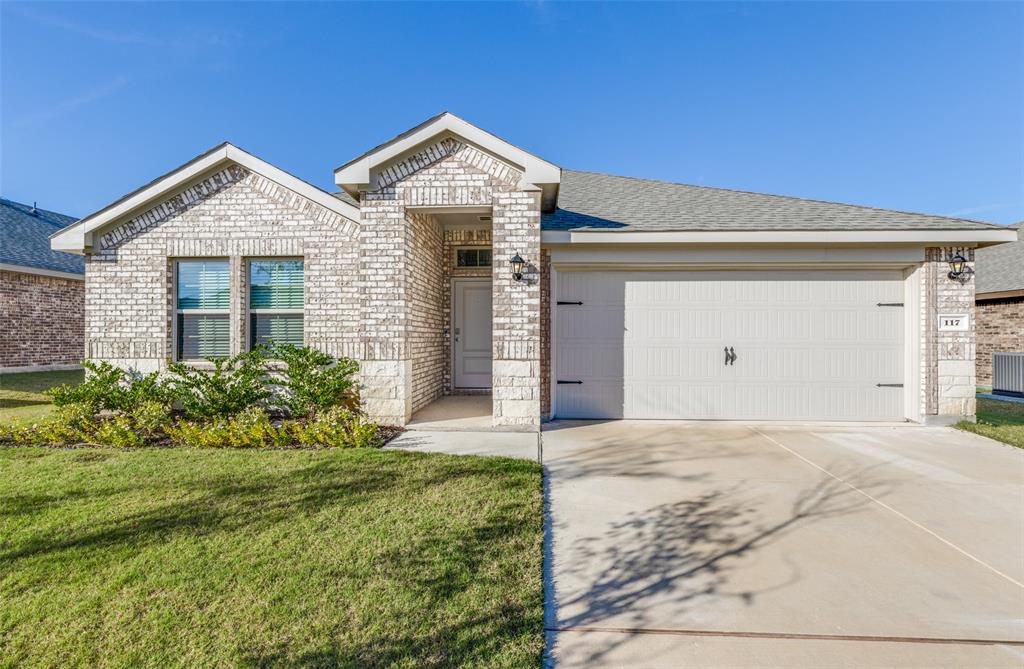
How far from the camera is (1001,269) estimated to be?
42.6 feet

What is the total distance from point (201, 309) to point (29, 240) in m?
13.0

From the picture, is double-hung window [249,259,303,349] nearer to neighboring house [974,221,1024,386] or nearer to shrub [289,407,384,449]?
shrub [289,407,384,449]

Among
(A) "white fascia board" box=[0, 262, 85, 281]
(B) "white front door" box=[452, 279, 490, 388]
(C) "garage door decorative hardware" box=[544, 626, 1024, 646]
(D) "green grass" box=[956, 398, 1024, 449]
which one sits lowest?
(C) "garage door decorative hardware" box=[544, 626, 1024, 646]

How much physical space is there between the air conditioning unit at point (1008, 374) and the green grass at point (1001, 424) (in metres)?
1.38

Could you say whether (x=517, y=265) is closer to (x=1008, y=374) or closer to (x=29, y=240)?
(x=1008, y=374)

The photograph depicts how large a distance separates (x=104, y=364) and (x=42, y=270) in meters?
10.6

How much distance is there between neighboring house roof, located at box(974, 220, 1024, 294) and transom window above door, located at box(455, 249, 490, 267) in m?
11.8

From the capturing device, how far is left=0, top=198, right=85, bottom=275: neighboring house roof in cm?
1376

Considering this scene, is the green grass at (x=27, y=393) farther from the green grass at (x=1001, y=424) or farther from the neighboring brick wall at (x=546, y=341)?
the green grass at (x=1001, y=424)

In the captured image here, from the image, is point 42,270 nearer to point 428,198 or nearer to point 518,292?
point 428,198

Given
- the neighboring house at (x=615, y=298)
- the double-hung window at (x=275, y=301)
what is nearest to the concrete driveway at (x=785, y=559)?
the neighboring house at (x=615, y=298)

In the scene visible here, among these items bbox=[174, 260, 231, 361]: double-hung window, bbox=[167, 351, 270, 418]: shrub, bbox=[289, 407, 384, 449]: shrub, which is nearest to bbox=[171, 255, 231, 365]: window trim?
bbox=[174, 260, 231, 361]: double-hung window

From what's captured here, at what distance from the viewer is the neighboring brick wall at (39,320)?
13.3 meters

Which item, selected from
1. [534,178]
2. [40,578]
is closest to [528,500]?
[40,578]
